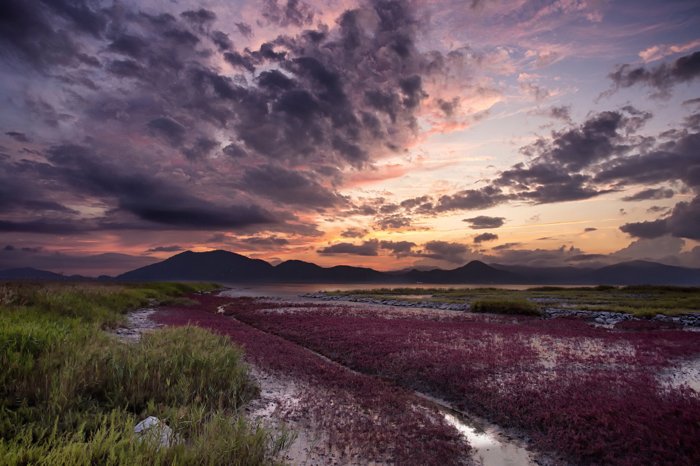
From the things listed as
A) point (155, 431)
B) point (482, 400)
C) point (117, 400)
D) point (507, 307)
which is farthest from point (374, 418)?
point (507, 307)

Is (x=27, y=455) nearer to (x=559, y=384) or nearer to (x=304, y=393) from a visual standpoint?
(x=304, y=393)

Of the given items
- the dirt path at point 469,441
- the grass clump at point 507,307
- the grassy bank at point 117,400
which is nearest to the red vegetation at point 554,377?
the dirt path at point 469,441

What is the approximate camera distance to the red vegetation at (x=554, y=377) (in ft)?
28.2

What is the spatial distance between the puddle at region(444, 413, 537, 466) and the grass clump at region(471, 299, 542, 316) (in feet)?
109

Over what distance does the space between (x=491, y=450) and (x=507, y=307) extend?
35.8 m

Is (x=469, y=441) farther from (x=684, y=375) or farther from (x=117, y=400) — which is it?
(x=684, y=375)

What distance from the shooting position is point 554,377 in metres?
13.7

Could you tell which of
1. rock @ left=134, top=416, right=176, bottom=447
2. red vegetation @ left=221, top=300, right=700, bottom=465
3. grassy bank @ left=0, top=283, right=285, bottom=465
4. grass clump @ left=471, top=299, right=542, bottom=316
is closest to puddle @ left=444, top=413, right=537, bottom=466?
red vegetation @ left=221, top=300, right=700, bottom=465

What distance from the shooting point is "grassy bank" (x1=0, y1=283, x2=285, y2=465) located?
5297 millimetres

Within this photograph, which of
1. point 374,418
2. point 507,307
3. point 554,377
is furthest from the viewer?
point 507,307

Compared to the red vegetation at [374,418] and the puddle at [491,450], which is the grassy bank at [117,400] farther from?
the puddle at [491,450]

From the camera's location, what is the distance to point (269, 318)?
34.1 meters

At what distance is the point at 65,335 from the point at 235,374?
531cm

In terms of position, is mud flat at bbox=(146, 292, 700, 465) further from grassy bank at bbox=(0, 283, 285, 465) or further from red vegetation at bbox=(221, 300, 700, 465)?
grassy bank at bbox=(0, 283, 285, 465)
